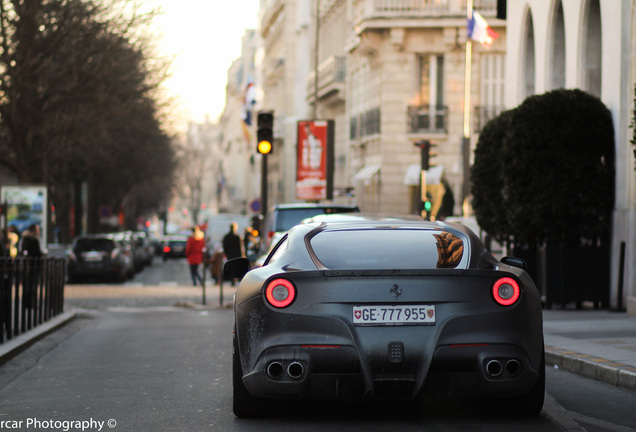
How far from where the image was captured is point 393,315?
7.36m

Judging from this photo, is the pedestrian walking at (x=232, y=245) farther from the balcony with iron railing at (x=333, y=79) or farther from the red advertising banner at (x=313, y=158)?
the balcony with iron railing at (x=333, y=79)

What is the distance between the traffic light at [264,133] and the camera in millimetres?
21023

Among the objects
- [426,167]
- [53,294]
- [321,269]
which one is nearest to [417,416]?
[321,269]

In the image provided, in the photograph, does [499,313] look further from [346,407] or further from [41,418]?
[41,418]

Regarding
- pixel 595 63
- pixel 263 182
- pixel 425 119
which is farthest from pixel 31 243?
pixel 425 119

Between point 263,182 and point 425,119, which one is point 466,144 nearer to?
point 425,119

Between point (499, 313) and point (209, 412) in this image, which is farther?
point (209, 412)

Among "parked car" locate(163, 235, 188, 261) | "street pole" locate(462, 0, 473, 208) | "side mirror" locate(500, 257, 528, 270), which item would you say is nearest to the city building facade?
"street pole" locate(462, 0, 473, 208)

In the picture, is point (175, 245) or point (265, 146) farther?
point (175, 245)

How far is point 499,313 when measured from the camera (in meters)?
7.50

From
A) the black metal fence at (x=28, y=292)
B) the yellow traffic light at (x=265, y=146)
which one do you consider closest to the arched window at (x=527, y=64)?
the yellow traffic light at (x=265, y=146)

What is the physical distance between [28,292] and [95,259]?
75.5 feet

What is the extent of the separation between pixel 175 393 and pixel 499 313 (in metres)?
3.37

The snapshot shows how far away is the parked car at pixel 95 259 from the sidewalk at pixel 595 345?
2343 cm
